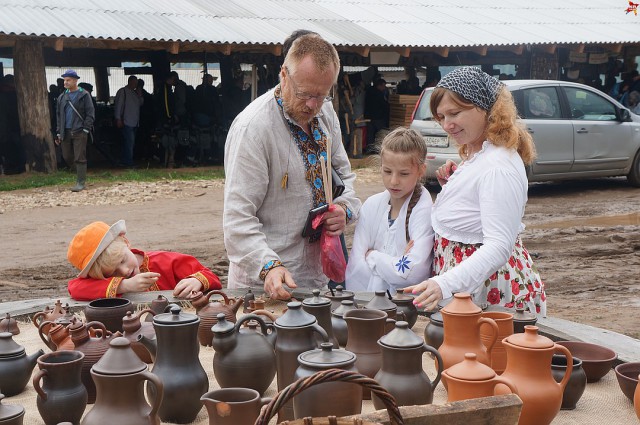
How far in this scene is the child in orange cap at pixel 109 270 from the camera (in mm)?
3475

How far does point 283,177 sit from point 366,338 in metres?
1.21

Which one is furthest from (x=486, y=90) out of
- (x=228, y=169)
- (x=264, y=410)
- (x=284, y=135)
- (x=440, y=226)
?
(x=264, y=410)

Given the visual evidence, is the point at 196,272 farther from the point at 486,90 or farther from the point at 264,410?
the point at 264,410

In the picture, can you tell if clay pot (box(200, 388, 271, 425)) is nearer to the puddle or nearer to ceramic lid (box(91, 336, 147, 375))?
ceramic lid (box(91, 336, 147, 375))

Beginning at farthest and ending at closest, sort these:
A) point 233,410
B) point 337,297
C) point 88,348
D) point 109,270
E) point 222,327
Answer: point 109,270 → point 337,297 → point 88,348 → point 222,327 → point 233,410

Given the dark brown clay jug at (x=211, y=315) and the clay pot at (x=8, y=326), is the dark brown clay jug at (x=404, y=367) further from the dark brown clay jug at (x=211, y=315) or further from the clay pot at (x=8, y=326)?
the clay pot at (x=8, y=326)

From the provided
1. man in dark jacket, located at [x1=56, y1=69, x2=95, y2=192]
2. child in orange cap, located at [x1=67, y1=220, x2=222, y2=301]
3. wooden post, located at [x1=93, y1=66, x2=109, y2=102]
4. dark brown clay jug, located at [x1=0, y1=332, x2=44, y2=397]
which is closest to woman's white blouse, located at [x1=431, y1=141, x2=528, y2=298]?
child in orange cap, located at [x1=67, y1=220, x2=222, y2=301]

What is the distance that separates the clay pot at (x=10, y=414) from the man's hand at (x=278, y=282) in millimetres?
1324

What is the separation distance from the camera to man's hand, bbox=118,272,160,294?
3545mm

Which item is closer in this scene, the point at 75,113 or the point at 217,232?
the point at 217,232

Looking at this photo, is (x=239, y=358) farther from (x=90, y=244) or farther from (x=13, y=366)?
(x=90, y=244)

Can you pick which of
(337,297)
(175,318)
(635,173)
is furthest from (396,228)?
(635,173)

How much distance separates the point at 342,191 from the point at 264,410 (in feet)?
6.98

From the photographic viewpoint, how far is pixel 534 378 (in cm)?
205
